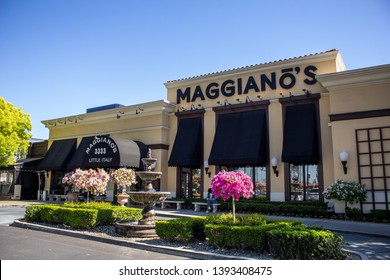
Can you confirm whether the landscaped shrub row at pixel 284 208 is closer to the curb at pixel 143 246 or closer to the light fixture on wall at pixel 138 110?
the curb at pixel 143 246

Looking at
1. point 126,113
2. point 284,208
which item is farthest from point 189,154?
point 284,208

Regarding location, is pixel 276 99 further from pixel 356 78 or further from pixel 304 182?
pixel 304 182

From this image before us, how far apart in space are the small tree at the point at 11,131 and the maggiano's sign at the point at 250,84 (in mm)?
15569

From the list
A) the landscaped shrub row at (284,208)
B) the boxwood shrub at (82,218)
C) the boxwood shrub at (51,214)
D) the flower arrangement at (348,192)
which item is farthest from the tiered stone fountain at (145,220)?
the flower arrangement at (348,192)

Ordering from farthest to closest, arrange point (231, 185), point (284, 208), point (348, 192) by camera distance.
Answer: point (284, 208) < point (348, 192) < point (231, 185)

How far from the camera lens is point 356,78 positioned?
56.0ft

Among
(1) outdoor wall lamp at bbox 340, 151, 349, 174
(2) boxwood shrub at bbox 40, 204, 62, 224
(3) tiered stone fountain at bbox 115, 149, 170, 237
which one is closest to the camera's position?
(3) tiered stone fountain at bbox 115, 149, 170, 237

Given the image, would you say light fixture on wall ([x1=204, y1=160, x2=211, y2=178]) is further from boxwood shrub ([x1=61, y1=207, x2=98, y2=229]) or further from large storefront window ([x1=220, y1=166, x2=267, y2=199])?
boxwood shrub ([x1=61, y1=207, x2=98, y2=229])

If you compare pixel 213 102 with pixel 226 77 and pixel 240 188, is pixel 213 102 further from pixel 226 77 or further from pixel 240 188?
pixel 240 188

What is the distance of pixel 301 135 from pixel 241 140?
367cm

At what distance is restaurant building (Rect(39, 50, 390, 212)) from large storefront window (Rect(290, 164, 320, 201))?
0.19 ft

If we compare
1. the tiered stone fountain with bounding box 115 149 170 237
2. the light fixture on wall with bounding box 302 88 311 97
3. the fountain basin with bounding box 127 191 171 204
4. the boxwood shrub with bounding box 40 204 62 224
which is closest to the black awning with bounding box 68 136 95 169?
the boxwood shrub with bounding box 40 204 62 224

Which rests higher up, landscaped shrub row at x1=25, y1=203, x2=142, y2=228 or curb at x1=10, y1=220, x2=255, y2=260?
landscaped shrub row at x1=25, y1=203, x2=142, y2=228

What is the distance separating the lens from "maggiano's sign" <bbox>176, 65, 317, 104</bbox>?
2012 centimetres
